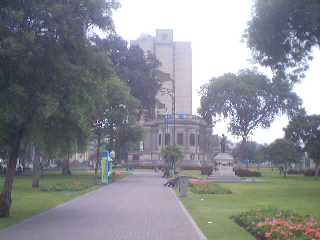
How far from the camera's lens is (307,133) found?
244 feet

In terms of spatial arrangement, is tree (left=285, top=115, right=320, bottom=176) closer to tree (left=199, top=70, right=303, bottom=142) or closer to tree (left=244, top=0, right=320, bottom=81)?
tree (left=199, top=70, right=303, bottom=142)

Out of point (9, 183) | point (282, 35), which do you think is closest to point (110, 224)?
point (9, 183)

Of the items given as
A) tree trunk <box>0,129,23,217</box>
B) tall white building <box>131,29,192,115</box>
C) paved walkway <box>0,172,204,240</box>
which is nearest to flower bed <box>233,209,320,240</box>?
paved walkway <box>0,172,204,240</box>

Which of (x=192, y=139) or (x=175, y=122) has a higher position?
(x=175, y=122)

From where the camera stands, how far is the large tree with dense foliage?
17.5m

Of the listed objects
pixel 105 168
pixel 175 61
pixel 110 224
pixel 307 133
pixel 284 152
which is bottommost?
pixel 110 224

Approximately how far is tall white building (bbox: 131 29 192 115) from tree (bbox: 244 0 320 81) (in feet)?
295

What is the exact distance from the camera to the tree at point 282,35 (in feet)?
77.5

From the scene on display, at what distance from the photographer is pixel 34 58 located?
18.0 metres

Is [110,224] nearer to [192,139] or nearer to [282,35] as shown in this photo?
[282,35]

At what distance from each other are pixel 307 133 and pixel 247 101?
29.0ft

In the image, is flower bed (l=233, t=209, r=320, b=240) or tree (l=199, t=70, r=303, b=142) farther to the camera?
tree (l=199, t=70, r=303, b=142)

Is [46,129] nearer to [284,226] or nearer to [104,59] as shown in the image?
[104,59]

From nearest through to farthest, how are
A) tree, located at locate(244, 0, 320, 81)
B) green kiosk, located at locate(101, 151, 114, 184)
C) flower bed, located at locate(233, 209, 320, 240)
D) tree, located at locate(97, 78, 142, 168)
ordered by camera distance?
flower bed, located at locate(233, 209, 320, 240) < tree, located at locate(244, 0, 320, 81) < green kiosk, located at locate(101, 151, 114, 184) < tree, located at locate(97, 78, 142, 168)
